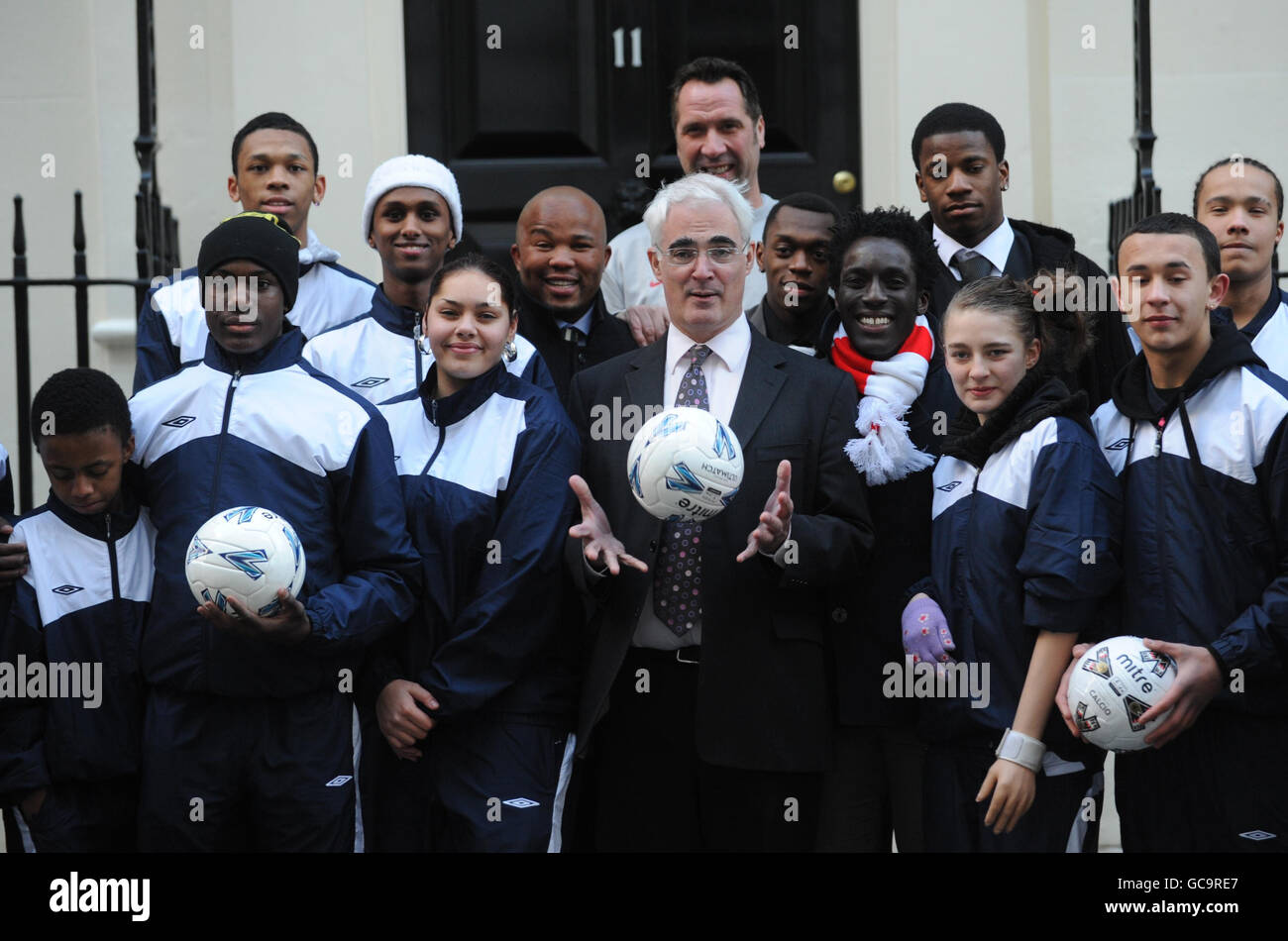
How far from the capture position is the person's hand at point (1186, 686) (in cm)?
389

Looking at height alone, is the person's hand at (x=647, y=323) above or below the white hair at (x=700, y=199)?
below

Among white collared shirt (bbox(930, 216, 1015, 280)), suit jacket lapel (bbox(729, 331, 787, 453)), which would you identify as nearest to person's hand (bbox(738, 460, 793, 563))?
suit jacket lapel (bbox(729, 331, 787, 453))

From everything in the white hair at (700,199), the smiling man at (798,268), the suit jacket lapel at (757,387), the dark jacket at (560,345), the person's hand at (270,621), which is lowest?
the person's hand at (270,621)

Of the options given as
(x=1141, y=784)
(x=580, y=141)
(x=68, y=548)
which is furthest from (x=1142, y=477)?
(x=580, y=141)

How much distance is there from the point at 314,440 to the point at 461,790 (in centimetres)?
98

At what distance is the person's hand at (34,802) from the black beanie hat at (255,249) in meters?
1.39

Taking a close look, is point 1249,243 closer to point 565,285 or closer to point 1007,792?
point 1007,792

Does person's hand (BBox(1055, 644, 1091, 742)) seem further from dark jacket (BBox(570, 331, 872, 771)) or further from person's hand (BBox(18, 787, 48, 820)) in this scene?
person's hand (BBox(18, 787, 48, 820))

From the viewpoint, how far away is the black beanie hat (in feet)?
14.2

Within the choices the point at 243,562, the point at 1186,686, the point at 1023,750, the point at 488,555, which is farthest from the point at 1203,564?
the point at 243,562

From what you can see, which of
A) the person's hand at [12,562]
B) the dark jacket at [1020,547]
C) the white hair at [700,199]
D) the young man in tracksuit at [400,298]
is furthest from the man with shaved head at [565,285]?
the person's hand at [12,562]

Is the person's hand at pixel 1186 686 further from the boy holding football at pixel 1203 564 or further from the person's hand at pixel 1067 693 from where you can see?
the person's hand at pixel 1067 693

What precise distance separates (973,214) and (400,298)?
5.67ft

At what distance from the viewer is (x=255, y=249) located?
14.2 feet
